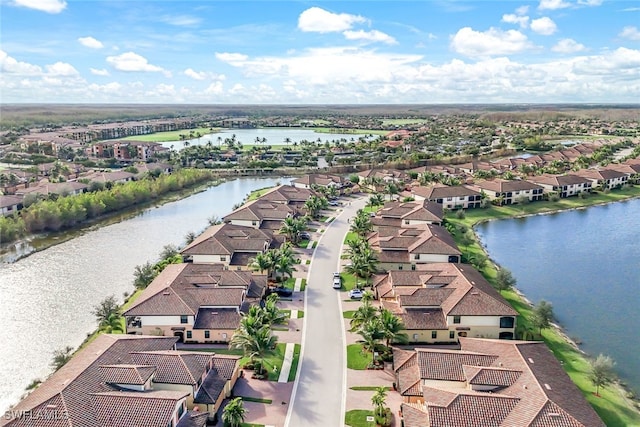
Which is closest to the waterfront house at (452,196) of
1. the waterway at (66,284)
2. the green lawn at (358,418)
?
the waterway at (66,284)

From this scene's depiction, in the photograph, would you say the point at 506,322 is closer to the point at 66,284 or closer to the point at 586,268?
the point at 586,268

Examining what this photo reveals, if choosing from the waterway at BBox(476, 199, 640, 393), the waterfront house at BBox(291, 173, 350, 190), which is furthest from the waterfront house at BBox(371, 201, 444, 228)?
the waterfront house at BBox(291, 173, 350, 190)

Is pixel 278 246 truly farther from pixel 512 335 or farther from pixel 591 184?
pixel 591 184

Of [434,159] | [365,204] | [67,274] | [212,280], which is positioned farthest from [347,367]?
[434,159]

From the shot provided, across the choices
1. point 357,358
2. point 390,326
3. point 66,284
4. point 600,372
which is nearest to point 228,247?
point 66,284

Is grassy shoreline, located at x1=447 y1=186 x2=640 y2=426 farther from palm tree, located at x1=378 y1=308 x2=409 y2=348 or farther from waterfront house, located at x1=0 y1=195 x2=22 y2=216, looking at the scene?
A: waterfront house, located at x1=0 y1=195 x2=22 y2=216

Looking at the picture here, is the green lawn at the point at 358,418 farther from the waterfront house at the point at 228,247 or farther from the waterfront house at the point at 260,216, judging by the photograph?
the waterfront house at the point at 260,216
